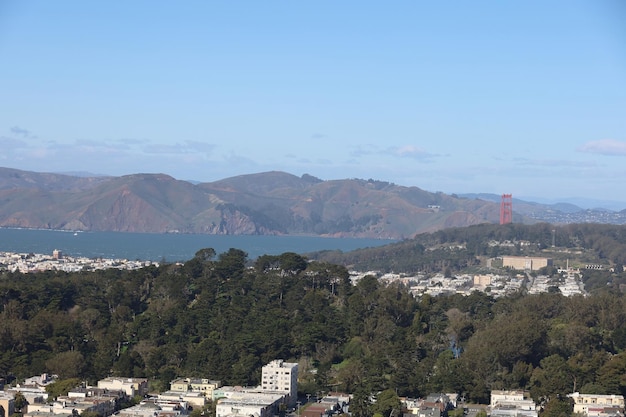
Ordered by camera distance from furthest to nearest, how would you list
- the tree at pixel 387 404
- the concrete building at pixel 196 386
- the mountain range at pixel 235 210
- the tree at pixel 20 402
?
1. the mountain range at pixel 235 210
2. the concrete building at pixel 196 386
3. the tree at pixel 20 402
4. the tree at pixel 387 404

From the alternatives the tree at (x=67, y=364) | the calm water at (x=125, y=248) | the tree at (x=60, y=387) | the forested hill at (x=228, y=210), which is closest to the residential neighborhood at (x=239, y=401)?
the tree at (x=60, y=387)

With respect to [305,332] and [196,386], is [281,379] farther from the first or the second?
[305,332]

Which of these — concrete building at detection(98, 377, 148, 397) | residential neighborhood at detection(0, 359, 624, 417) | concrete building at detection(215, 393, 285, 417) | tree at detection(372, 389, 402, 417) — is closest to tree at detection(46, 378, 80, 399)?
residential neighborhood at detection(0, 359, 624, 417)

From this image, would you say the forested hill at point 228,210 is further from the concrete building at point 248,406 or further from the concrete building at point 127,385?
the concrete building at point 248,406

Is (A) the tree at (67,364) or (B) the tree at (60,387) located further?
(A) the tree at (67,364)

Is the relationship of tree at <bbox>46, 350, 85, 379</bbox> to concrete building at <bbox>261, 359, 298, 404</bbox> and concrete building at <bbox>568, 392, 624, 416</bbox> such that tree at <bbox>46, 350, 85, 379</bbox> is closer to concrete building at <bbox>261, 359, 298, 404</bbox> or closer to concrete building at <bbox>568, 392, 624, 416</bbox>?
concrete building at <bbox>261, 359, 298, 404</bbox>
